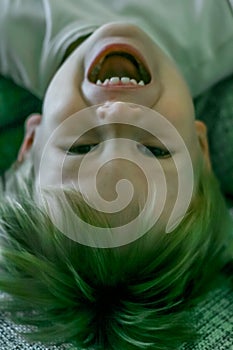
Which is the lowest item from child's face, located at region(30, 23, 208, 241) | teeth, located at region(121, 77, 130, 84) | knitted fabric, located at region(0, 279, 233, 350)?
knitted fabric, located at region(0, 279, 233, 350)

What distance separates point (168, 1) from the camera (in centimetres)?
107

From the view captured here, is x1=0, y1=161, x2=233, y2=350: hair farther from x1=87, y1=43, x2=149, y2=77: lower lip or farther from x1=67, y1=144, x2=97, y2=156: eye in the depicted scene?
x1=87, y1=43, x2=149, y2=77: lower lip

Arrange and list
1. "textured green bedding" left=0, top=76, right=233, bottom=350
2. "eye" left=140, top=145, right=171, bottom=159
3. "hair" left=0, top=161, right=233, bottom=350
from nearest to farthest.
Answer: "hair" left=0, top=161, right=233, bottom=350
"eye" left=140, top=145, right=171, bottom=159
"textured green bedding" left=0, top=76, right=233, bottom=350

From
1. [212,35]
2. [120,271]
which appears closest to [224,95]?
[212,35]

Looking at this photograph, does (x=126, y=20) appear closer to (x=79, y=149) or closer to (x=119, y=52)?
(x=119, y=52)

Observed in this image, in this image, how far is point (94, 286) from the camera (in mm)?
731

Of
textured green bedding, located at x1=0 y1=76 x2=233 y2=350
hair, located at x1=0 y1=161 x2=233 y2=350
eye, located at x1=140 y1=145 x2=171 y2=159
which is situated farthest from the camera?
textured green bedding, located at x1=0 y1=76 x2=233 y2=350

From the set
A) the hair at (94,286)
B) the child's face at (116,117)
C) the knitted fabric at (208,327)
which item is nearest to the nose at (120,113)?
the child's face at (116,117)

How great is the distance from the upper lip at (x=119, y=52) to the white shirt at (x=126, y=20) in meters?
0.14

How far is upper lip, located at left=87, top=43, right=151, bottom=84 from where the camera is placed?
2.96ft

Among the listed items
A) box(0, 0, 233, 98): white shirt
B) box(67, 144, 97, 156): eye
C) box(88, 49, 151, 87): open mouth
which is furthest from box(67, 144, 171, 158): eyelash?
box(0, 0, 233, 98): white shirt

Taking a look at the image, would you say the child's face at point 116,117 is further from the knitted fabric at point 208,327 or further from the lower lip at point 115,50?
the knitted fabric at point 208,327

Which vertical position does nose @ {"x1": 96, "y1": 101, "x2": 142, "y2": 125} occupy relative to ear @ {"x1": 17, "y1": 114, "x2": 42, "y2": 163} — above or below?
above

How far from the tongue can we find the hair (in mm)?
214
